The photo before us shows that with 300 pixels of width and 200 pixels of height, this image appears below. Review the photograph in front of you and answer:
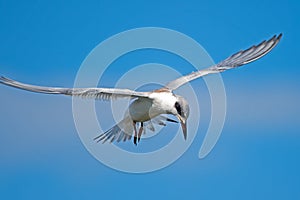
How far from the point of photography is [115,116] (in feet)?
77.5

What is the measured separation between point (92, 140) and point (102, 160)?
0.85 m

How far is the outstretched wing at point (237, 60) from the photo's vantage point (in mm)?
24188

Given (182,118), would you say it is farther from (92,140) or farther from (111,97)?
(92,140)

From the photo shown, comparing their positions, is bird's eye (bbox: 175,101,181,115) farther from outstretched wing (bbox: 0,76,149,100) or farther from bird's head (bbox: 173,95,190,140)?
outstretched wing (bbox: 0,76,149,100)

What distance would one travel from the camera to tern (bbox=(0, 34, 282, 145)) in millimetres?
21203

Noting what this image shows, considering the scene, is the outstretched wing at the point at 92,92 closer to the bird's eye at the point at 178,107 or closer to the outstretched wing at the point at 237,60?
the bird's eye at the point at 178,107

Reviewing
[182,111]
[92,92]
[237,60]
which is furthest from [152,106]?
[237,60]

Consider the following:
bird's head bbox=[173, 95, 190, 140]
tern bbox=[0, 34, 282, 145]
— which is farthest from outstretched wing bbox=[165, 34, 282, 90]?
bird's head bbox=[173, 95, 190, 140]

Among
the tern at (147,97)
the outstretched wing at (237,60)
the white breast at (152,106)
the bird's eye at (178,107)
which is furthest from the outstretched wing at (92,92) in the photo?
the outstretched wing at (237,60)

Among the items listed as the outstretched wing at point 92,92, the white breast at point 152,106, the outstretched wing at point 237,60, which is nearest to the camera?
the outstretched wing at point 92,92

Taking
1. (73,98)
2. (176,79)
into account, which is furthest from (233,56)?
(73,98)

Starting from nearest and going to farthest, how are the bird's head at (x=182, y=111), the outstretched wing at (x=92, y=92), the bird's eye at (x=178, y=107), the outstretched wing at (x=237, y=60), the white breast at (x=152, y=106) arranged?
the outstretched wing at (x=92, y=92), the bird's head at (x=182, y=111), the bird's eye at (x=178, y=107), the white breast at (x=152, y=106), the outstretched wing at (x=237, y=60)

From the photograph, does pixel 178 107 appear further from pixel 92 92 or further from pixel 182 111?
pixel 92 92

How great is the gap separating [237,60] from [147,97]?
4.82 metres
